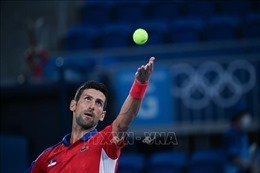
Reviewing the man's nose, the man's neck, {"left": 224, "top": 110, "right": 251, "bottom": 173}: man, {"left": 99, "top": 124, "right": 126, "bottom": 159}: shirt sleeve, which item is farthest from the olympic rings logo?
{"left": 99, "top": 124, "right": 126, "bottom": 159}: shirt sleeve

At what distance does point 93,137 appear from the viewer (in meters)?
3.85

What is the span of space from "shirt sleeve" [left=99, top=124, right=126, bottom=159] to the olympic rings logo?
545 centimetres

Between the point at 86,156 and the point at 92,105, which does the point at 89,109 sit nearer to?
the point at 92,105

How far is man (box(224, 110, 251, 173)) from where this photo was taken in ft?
26.7

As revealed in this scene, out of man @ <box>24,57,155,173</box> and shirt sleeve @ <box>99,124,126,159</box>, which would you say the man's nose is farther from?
shirt sleeve @ <box>99,124,126,159</box>

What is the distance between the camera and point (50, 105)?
8.47 metres

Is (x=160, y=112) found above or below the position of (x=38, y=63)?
below

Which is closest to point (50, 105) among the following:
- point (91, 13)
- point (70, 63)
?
point (70, 63)

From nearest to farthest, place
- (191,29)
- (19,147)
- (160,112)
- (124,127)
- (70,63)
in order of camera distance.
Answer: (124,127), (19,147), (160,112), (70,63), (191,29)

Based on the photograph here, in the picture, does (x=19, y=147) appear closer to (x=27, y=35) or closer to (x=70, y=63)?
(x=70, y=63)

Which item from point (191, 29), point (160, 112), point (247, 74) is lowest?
point (160, 112)

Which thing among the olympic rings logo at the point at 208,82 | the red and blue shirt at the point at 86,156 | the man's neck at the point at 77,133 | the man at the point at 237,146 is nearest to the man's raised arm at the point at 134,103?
the red and blue shirt at the point at 86,156

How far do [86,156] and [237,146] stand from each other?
4789 millimetres

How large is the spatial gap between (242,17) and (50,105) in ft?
15.4
